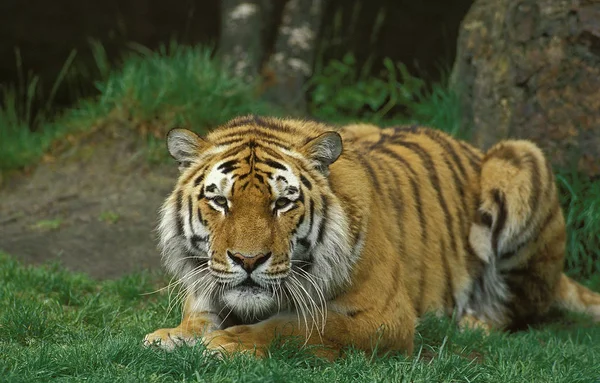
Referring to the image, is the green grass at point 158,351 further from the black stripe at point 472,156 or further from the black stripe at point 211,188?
the black stripe at point 472,156

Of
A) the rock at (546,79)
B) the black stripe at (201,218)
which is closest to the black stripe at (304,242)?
the black stripe at (201,218)

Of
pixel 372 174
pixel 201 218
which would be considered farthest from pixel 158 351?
pixel 372 174

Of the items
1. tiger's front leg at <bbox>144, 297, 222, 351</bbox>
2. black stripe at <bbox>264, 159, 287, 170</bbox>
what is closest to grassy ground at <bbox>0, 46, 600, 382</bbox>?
tiger's front leg at <bbox>144, 297, 222, 351</bbox>

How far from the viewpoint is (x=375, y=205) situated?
16.3 ft

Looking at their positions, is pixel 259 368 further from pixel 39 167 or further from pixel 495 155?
pixel 39 167

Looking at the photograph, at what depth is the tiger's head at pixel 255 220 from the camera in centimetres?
415

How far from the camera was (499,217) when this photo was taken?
5.93 metres

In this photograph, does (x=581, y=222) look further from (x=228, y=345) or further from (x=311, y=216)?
(x=228, y=345)

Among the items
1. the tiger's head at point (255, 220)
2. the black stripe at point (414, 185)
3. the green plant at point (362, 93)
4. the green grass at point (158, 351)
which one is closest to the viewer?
the green grass at point (158, 351)

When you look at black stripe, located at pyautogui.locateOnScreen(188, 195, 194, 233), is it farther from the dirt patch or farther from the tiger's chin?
the dirt patch

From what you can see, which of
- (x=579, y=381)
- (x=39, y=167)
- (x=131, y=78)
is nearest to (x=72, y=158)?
(x=39, y=167)

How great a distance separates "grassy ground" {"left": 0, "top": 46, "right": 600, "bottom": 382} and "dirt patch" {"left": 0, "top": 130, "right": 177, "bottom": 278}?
26 centimetres

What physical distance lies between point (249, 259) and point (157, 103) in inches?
171

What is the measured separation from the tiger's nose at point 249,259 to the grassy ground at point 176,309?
0.41 metres
